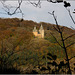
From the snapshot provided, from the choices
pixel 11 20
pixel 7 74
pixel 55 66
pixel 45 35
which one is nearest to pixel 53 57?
pixel 55 66

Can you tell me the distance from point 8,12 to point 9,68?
0.66 meters

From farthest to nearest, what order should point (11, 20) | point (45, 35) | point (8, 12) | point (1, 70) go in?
point (11, 20), point (45, 35), point (8, 12), point (1, 70)

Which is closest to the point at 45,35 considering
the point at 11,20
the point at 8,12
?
the point at 11,20

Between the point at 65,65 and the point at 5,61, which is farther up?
the point at 65,65

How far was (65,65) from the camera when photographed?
0.89 metres

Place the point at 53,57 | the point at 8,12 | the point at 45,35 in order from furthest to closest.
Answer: the point at 45,35
the point at 8,12
the point at 53,57

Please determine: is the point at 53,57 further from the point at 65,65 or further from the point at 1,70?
the point at 1,70

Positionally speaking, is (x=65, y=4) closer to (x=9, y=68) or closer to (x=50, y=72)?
(x=50, y=72)

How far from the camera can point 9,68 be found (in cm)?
100

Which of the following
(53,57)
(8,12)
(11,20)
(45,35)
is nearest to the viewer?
(53,57)

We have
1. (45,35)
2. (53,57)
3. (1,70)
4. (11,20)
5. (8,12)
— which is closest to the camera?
(53,57)

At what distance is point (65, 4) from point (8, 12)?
0.70 meters

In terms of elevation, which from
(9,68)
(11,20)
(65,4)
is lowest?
(11,20)

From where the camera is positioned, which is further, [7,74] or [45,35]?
[45,35]
